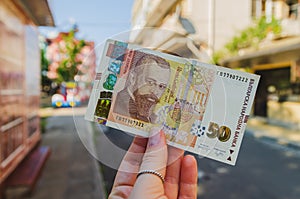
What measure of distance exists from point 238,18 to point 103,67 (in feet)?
29.5

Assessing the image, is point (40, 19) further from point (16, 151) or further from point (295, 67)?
point (295, 67)

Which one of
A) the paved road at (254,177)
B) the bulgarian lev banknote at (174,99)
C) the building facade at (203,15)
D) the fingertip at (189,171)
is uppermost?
the building facade at (203,15)

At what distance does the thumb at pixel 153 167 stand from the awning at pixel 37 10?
1989mm

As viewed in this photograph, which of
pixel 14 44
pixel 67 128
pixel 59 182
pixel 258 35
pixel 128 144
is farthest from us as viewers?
pixel 258 35

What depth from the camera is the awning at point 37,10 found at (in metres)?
2.41

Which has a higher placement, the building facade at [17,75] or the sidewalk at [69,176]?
the building facade at [17,75]

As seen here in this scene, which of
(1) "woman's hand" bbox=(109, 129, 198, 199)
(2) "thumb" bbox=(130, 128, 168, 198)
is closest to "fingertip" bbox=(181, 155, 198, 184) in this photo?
(1) "woman's hand" bbox=(109, 129, 198, 199)

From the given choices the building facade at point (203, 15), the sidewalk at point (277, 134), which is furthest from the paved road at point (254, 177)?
the building facade at point (203, 15)

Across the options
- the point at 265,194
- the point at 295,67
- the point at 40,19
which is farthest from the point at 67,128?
the point at 295,67

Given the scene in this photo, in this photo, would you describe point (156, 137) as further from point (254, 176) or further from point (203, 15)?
point (203, 15)

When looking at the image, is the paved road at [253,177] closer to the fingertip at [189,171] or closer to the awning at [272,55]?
the fingertip at [189,171]

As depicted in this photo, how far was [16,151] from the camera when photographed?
284cm

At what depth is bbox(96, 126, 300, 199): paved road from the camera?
3.02m

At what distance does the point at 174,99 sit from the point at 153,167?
8.3 inches
